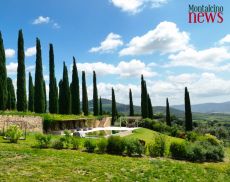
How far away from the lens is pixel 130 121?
192ft

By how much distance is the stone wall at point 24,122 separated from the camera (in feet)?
91.8

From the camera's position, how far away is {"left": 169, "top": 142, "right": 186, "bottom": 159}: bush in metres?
23.3

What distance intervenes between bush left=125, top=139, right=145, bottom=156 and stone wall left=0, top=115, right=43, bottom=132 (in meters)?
10.3

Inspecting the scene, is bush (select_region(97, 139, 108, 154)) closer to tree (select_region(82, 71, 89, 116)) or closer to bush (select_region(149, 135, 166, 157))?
bush (select_region(149, 135, 166, 157))

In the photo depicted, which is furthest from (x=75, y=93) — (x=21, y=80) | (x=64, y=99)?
(x=21, y=80)

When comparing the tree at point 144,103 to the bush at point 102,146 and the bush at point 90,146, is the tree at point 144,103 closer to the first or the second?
the bush at point 102,146

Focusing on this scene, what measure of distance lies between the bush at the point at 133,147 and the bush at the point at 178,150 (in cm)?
248

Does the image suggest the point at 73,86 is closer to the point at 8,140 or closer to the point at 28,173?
the point at 8,140

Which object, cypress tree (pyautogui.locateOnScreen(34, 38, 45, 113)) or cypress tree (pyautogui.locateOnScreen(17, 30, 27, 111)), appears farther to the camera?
cypress tree (pyautogui.locateOnScreen(34, 38, 45, 113))

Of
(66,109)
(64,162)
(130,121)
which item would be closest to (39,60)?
(66,109)

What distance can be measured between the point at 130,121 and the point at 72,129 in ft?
65.2

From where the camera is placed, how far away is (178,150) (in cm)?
2344

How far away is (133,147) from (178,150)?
11.6 ft

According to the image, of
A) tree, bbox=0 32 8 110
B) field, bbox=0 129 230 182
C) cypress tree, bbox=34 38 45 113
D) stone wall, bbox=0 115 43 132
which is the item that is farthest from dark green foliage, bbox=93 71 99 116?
field, bbox=0 129 230 182
